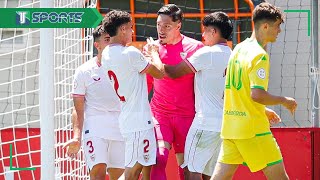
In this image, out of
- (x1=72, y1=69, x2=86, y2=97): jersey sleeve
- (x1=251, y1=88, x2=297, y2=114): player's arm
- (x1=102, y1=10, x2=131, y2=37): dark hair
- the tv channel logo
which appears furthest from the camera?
(x1=72, y1=69, x2=86, y2=97): jersey sleeve

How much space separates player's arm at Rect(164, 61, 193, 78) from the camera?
7.27 metres

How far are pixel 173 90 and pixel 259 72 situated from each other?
1.42 m

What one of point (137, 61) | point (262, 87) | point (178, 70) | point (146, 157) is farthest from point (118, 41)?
point (262, 87)

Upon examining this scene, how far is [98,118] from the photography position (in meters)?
8.06

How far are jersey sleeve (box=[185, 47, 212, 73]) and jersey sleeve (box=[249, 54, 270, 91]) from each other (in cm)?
99

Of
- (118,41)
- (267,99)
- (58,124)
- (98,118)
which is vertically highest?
(118,41)

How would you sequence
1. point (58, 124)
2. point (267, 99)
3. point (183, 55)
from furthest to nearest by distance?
point (58, 124) < point (183, 55) < point (267, 99)

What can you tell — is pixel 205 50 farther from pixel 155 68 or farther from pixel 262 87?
pixel 262 87

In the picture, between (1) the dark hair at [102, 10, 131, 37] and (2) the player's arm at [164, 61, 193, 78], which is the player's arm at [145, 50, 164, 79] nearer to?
(2) the player's arm at [164, 61, 193, 78]

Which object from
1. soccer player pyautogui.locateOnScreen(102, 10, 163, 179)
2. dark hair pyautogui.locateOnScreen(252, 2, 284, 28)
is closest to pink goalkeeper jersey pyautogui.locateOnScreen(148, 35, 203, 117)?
soccer player pyautogui.locateOnScreen(102, 10, 163, 179)

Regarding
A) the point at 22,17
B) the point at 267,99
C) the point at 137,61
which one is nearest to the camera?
the point at 267,99

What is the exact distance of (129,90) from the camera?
7.07 metres

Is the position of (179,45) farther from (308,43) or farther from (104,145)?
→ (308,43)

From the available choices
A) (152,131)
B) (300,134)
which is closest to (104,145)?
(152,131)
